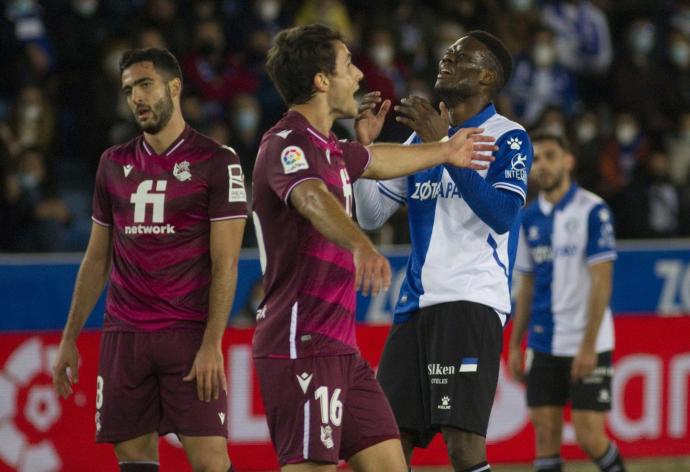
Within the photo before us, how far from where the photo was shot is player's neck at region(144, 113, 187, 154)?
566cm

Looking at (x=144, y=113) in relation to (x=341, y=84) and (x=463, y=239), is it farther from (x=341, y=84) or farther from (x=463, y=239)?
(x=463, y=239)

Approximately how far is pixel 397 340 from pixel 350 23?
881 centimetres

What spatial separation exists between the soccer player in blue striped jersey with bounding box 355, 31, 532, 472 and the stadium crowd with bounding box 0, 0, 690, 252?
464 centimetres

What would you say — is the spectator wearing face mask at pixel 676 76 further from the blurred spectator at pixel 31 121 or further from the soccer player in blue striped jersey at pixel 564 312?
the soccer player in blue striped jersey at pixel 564 312

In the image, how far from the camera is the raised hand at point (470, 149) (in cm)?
514

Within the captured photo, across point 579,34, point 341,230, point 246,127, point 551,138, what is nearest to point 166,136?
point 341,230

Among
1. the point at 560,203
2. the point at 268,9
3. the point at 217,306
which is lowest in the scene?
the point at 217,306

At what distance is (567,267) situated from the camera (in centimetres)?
788

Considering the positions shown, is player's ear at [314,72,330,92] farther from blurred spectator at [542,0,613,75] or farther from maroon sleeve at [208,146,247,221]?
blurred spectator at [542,0,613,75]

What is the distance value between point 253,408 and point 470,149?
4.16m

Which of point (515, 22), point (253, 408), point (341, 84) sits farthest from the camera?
point (515, 22)

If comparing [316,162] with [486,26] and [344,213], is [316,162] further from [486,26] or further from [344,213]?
[486,26]

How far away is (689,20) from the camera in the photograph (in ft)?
55.0

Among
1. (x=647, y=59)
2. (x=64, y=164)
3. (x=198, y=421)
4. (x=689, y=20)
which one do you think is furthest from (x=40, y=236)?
(x=689, y=20)
